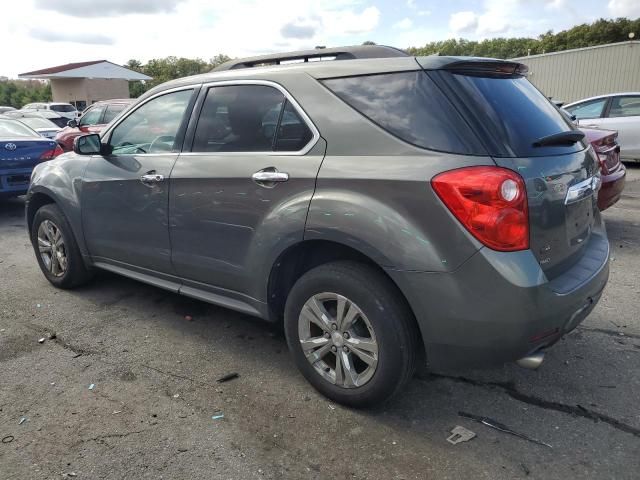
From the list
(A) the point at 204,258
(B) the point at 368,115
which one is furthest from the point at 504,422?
(A) the point at 204,258

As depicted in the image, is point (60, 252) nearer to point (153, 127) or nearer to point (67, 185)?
Answer: point (67, 185)

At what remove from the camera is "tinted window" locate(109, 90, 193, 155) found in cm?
367

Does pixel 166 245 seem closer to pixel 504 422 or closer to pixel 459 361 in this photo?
pixel 459 361

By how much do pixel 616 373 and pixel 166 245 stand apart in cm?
297

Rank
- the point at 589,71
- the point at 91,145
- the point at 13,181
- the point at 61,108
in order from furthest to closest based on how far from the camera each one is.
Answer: the point at 61,108, the point at 589,71, the point at 13,181, the point at 91,145

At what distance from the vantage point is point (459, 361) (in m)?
2.51

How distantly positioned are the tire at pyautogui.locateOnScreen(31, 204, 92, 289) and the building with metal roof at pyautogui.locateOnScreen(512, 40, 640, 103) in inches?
822

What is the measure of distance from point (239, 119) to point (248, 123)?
84 mm

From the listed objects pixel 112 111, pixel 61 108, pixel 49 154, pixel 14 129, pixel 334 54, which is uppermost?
pixel 61 108

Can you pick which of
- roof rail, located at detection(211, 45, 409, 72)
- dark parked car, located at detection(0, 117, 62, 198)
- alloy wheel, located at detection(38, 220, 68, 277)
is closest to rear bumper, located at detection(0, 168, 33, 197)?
dark parked car, located at detection(0, 117, 62, 198)

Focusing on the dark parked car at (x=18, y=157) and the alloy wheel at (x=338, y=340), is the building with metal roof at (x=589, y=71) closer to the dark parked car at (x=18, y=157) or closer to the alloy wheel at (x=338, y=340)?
the dark parked car at (x=18, y=157)

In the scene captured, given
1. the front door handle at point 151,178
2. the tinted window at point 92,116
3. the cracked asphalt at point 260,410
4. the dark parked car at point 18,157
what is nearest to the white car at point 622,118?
the cracked asphalt at point 260,410

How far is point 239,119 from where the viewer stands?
129 inches

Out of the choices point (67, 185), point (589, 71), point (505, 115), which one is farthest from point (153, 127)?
point (589, 71)
